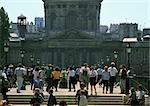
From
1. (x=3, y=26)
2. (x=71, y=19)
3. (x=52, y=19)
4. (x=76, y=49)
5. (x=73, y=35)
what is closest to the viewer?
(x=3, y=26)

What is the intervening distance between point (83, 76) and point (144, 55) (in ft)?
320

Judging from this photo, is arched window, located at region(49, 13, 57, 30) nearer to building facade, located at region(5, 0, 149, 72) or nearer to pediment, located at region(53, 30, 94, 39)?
building facade, located at region(5, 0, 149, 72)

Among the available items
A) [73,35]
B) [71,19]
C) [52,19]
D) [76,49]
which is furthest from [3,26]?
[52,19]

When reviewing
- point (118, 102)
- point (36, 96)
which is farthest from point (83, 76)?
point (36, 96)

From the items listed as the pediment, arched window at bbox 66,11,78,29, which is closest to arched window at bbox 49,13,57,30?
arched window at bbox 66,11,78,29

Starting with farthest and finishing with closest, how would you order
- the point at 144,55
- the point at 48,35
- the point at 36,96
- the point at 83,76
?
the point at 48,35 → the point at 144,55 → the point at 83,76 → the point at 36,96

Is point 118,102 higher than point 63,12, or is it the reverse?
point 63,12

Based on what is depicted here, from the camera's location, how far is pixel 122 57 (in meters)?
135

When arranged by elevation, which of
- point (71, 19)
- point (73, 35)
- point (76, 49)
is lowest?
point (76, 49)

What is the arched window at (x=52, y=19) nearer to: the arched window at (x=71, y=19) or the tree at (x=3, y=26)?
the arched window at (x=71, y=19)

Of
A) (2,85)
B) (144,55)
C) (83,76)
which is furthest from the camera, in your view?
(144,55)

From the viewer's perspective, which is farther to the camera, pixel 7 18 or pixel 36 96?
pixel 7 18

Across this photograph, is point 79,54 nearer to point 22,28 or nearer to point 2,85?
point 22,28

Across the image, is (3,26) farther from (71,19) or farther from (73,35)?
(71,19)
